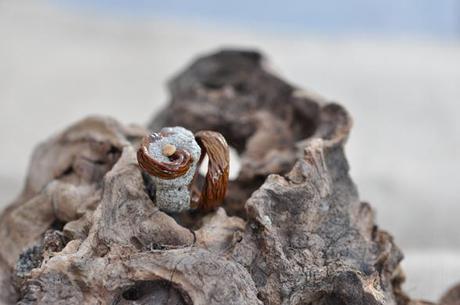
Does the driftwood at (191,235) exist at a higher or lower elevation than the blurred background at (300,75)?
higher

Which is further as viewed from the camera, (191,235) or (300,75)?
(300,75)

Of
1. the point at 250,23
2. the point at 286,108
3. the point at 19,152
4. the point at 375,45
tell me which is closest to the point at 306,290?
the point at 286,108

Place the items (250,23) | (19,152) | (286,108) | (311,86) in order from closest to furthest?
1. (286,108)
2. (19,152)
3. (311,86)
4. (250,23)

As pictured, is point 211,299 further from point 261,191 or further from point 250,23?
point 250,23

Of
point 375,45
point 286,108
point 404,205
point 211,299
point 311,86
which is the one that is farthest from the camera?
point 375,45

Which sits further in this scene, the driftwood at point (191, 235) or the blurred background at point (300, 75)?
the blurred background at point (300, 75)
